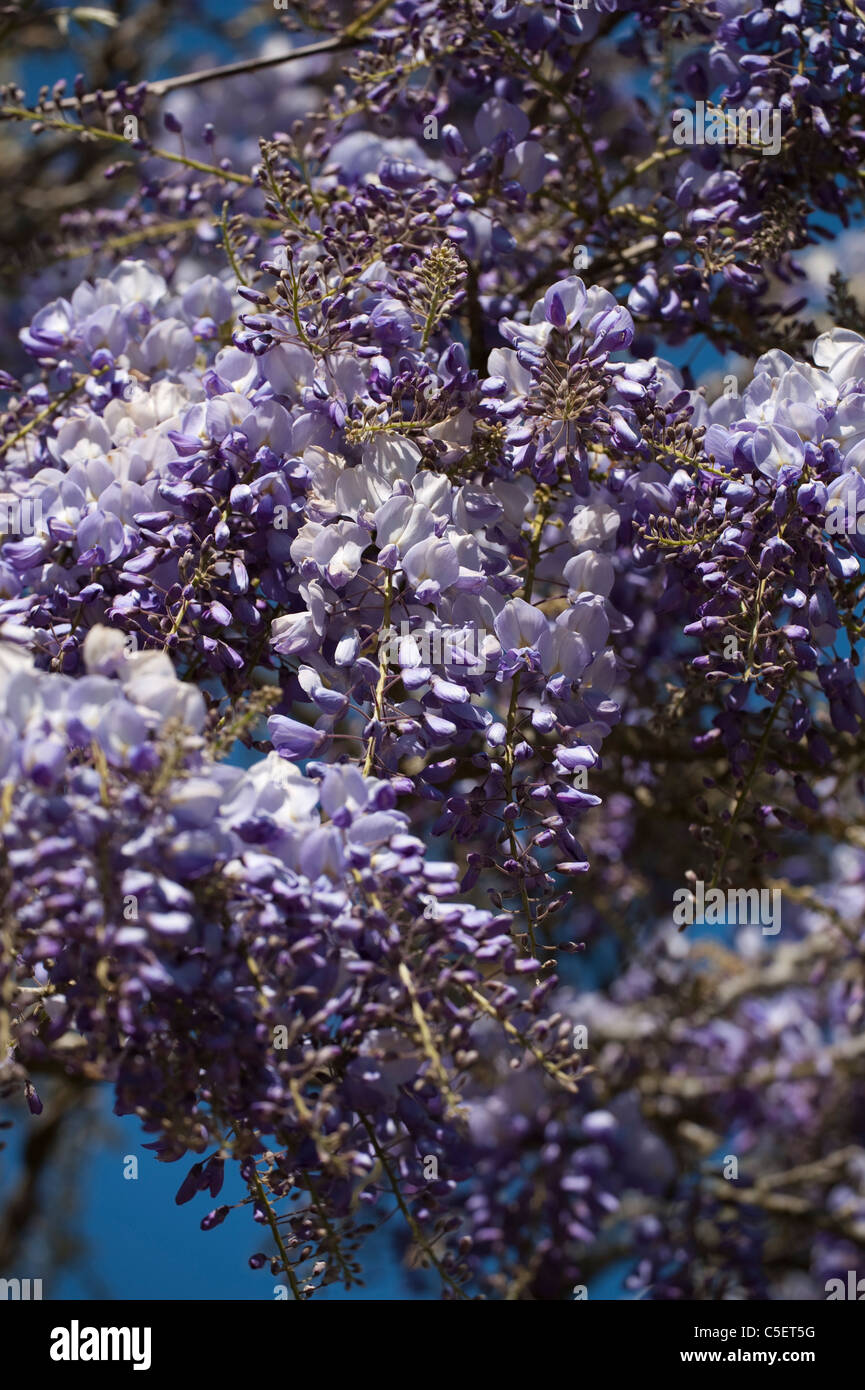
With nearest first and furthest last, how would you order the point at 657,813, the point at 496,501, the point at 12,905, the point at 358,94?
1. the point at 12,905
2. the point at 496,501
3. the point at 358,94
4. the point at 657,813

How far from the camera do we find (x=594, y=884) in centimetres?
284

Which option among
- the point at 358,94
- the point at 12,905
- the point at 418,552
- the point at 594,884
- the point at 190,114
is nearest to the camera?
the point at 12,905

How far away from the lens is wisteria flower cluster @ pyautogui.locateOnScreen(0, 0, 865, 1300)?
3.82ft

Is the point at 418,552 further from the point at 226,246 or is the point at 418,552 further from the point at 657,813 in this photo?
the point at 657,813

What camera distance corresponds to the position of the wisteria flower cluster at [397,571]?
3.82 feet

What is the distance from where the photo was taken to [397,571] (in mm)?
1423

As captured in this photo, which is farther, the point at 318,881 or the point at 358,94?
the point at 358,94

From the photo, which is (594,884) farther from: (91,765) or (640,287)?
(91,765)

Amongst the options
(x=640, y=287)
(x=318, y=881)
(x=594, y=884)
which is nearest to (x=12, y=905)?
(x=318, y=881)
